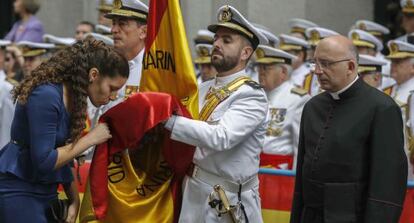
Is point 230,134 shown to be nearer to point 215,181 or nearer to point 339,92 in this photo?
point 215,181

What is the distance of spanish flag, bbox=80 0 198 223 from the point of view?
6.27 m

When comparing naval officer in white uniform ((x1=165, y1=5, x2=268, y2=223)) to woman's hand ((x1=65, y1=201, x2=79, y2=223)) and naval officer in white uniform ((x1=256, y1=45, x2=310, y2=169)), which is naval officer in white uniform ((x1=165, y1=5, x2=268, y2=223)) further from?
naval officer in white uniform ((x1=256, y1=45, x2=310, y2=169))

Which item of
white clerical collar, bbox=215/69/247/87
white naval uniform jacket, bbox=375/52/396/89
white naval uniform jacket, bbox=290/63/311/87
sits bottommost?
white naval uniform jacket, bbox=290/63/311/87

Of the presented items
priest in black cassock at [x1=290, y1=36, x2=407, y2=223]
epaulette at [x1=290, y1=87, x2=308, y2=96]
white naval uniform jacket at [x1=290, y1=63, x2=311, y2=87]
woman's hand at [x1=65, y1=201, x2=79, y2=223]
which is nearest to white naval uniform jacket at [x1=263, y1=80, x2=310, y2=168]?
epaulette at [x1=290, y1=87, x2=308, y2=96]

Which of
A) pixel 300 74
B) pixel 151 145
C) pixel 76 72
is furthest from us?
pixel 300 74

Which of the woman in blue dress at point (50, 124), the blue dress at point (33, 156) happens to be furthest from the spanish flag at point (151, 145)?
the blue dress at point (33, 156)

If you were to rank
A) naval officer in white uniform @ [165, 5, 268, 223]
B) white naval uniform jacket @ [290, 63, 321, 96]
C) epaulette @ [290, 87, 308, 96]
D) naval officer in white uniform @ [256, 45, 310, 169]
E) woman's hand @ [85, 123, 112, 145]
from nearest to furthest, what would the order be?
1. woman's hand @ [85, 123, 112, 145]
2. naval officer in white uniform @ [165, 5, 268, 223]
3. naval officer in white uniform @ [256, 45, 310, 169]
4. epaulette @ [290, 87, 308, 96]
5. white naval uniform jacket @ [290, 63, 321, 96]

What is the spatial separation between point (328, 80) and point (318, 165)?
473 millimetres

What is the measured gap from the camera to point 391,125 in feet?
19.7

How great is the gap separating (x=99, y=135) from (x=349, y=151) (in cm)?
137

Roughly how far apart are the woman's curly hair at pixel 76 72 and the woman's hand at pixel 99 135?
3.7 inches

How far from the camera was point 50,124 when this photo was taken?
5.84 m

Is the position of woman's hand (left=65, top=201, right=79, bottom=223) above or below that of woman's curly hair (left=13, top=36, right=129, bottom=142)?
below

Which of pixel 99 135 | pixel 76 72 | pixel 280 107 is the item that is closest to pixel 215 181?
pixel 99 135
